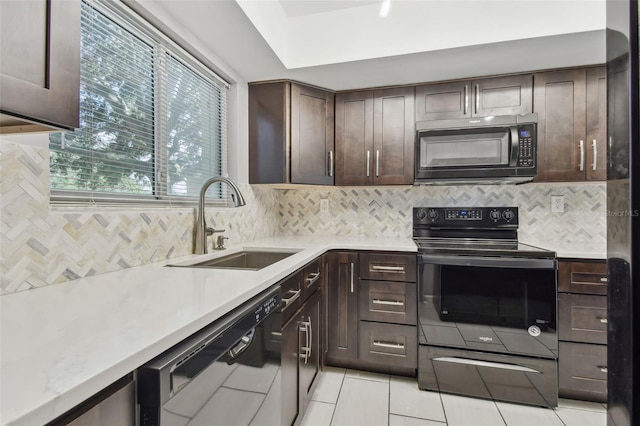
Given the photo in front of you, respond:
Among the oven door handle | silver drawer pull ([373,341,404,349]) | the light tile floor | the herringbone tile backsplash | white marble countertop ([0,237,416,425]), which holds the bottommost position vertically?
the light tile floor

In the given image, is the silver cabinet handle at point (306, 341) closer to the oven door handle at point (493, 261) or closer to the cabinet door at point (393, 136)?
the oven door handle at point (493, 261)

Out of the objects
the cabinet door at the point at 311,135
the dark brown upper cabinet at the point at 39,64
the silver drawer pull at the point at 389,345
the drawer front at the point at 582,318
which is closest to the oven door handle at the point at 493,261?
the drawer front at the point at 582,318

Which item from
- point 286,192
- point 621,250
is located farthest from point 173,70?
point 621,250

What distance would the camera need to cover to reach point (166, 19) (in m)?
1.53

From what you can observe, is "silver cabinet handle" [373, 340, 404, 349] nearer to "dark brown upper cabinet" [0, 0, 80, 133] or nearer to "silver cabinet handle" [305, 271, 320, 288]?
"silver cabinet handle" [305, 271, 320, 288]

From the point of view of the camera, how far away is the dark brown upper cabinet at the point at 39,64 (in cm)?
59

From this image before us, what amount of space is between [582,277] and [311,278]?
1608 millimetres

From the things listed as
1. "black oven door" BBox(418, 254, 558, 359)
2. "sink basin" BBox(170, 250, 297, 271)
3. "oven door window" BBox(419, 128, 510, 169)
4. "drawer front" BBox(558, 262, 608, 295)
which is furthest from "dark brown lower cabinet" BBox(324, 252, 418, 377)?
"drawer front" BBox(558, 262, 608, 295)

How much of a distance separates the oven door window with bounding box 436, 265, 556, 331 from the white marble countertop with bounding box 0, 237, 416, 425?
50.7 inches

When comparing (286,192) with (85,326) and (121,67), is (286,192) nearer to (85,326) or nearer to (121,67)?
(121,67)

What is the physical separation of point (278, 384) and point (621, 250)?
3.87ft

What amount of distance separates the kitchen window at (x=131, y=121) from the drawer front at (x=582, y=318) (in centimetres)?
236

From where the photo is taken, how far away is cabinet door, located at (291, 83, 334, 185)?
2.34 meters

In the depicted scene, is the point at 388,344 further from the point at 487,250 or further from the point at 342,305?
the point at 487,250
